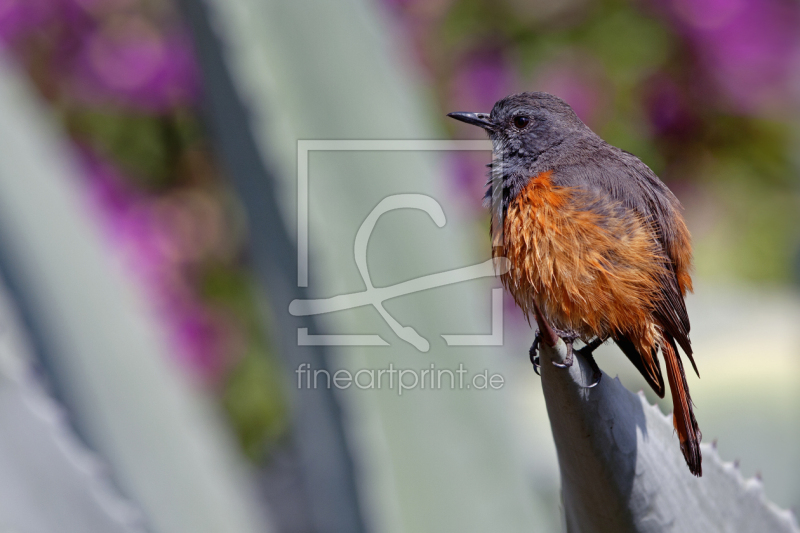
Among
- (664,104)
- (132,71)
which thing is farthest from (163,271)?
(664,104)

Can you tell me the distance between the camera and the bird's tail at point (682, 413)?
Result: 2.64ft

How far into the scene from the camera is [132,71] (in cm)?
284

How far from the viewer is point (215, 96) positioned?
1.27 meters

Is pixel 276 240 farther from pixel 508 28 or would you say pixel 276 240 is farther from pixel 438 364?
pixel 508 28

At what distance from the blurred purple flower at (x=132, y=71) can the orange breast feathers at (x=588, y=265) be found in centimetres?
206

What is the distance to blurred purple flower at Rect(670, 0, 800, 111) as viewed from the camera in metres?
3.12

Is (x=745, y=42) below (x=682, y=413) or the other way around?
the other way around

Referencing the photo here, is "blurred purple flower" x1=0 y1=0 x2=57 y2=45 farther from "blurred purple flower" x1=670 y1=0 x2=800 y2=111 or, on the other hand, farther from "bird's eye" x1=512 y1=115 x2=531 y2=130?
"blurred purple flower" x1=670 y1=0 x2=800 y2=111

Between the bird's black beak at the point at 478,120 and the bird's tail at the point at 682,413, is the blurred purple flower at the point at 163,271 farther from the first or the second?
the bird's tail at the point at 682,413

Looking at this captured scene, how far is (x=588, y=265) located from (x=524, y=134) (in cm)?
Result: 34

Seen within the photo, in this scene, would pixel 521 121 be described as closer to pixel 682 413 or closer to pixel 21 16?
pixel 682 413

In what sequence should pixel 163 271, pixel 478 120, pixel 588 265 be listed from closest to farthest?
pixel 588 265 → pixel 478 120 → pixel 163 271

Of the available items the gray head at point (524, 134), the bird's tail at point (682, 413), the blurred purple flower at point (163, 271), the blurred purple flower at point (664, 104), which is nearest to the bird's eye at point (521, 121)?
the gray head at point (524, 134)

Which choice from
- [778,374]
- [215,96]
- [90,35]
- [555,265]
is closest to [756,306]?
[778,374]
